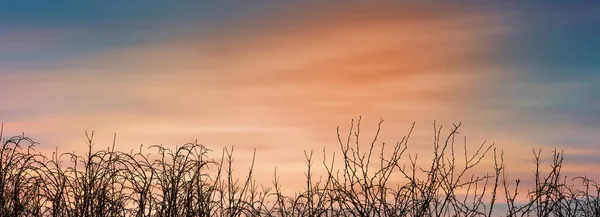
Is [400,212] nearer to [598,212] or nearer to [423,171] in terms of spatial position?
[423,171]

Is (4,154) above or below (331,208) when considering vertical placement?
above

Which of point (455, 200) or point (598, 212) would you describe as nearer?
point (455, 200)

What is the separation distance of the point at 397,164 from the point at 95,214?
4.03 meters

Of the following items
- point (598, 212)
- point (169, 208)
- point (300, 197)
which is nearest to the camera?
point (169, 208)

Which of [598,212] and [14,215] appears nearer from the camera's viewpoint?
[14,215]

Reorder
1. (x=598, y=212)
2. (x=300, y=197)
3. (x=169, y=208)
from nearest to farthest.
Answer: (x=169, y=208) → (x=300, y=197) → (x=598, y=212)

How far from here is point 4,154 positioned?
1187 centimetres

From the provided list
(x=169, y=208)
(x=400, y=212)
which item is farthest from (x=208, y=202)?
(x=400, y=212)

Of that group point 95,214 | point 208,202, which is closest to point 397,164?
point 208,202

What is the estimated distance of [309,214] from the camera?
11297 mm

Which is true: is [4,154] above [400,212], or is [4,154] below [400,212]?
above

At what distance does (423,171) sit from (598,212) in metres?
4.07

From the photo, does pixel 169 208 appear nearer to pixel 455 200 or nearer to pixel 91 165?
pixel 91 165

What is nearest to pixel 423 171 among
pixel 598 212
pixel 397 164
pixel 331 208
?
pixel 397 164
